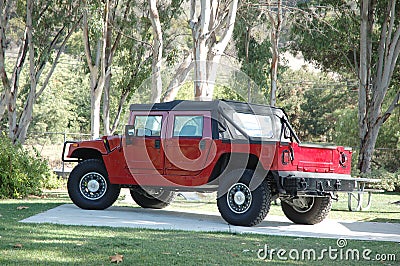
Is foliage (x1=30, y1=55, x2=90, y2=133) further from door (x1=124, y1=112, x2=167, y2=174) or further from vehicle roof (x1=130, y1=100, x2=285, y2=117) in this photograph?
vehicle roof (x1=130, y1=100, x2=285, y2=117)

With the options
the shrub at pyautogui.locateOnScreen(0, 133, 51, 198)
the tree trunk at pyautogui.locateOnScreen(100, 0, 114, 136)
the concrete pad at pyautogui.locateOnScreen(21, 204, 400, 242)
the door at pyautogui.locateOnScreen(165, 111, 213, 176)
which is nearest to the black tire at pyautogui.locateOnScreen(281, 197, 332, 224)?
the concrete pad at pyautogui.locateOnScreen(21, 204, 400, 242)

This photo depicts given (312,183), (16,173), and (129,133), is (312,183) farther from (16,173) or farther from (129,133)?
(16,173)

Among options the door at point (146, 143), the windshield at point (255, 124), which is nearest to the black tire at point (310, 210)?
the windshield at point (255, 124)

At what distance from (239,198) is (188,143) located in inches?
53.2

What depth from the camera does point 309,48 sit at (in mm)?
33344

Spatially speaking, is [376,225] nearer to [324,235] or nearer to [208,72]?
[324,235]

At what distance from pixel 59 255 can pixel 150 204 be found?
6.88m

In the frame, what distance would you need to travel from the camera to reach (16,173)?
1661cm

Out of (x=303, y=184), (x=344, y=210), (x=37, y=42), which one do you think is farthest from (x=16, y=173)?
(x=37, y=42)

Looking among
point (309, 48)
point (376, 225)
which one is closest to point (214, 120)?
point (376, 225)

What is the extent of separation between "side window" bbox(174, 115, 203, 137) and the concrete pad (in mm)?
1530

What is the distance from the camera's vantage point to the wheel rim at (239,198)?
12438 millimetres

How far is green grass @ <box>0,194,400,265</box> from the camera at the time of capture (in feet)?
27.2

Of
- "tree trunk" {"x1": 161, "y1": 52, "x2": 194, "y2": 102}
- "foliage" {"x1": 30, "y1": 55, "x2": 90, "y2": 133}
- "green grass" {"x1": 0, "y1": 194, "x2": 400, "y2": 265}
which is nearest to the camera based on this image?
"green grass" {"x1": 0, "y1": 194, "x2": 400, "y2": 265}
